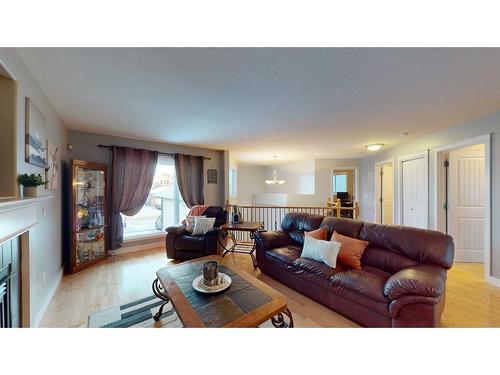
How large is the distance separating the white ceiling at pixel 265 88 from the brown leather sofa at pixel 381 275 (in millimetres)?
1504

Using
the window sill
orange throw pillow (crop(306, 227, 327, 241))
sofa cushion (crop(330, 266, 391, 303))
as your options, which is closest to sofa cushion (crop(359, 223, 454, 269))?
sofa cushion (crop(330, 266, 391, 303))

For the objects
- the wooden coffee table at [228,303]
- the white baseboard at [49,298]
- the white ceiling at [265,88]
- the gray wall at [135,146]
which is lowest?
the white baseboard at [49,298]

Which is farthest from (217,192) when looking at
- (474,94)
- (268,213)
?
(474,94)

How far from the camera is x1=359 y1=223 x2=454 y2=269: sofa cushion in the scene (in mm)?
1847

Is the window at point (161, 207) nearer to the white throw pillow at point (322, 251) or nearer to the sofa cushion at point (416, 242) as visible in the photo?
the white throw pillow at point (322, 251)

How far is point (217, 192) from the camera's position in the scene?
5.19 meters

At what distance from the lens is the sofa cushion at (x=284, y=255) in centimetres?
251

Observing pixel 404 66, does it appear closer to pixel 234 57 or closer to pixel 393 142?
pixel 234 57

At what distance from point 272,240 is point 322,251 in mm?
838

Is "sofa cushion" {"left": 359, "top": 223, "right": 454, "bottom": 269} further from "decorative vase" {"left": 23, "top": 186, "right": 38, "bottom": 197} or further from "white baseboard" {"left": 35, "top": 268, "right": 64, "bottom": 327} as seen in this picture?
"white baseboard" {"left": 35, "top": 268, "right": 64, "bottom": 327}

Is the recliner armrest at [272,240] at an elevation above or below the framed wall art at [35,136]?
below

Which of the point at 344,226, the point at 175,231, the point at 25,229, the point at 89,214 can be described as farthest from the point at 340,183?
the point at 25,229

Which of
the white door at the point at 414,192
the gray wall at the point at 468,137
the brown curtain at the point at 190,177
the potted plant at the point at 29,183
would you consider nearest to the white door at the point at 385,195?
the gray wall at the point at 468,137
